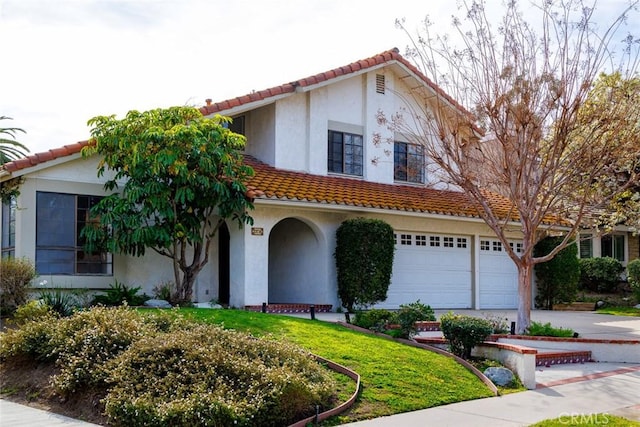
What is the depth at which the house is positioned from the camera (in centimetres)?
1633

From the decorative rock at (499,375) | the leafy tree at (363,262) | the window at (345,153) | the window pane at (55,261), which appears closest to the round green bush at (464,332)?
the decorative rock at (499,375)

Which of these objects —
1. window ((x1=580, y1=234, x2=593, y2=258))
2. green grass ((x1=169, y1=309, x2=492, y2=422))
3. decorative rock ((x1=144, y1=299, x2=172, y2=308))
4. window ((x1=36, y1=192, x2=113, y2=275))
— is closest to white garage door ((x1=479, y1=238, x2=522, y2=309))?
green grass ((x1=169, y1=309, x2=492, y2=422))

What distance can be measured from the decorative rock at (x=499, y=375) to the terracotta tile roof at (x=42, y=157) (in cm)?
1049

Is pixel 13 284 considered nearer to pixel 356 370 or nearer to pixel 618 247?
pixel 356 370

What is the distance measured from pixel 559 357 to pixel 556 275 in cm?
1075

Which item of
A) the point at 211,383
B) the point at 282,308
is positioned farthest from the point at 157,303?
the point at 211,383

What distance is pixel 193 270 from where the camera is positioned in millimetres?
16969

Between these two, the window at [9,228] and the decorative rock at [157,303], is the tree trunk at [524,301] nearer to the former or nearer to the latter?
the decorative rock at [157,303]

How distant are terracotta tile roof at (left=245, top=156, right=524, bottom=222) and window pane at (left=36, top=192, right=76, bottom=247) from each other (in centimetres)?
422

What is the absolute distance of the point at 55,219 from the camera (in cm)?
1631

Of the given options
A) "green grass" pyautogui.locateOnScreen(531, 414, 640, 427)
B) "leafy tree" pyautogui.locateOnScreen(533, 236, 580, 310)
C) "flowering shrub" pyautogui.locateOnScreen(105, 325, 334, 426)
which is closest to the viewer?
"flowering shrub" pyautogui.locateOnScreen(105, 325, 334, 426)

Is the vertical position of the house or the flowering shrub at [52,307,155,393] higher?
the house

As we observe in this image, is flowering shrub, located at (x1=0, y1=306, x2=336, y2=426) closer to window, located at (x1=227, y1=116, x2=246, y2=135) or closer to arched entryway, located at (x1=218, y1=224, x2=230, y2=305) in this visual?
arched entryway, located at (x1=218, y1=224, x2=230, y2=305)

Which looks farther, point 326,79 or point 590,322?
point 326,79
